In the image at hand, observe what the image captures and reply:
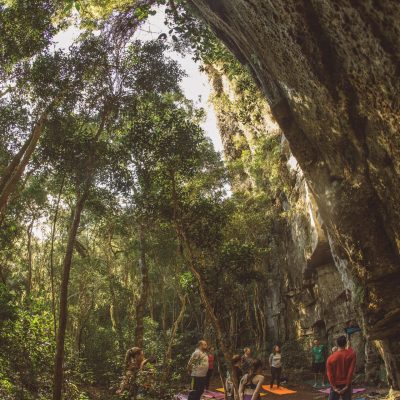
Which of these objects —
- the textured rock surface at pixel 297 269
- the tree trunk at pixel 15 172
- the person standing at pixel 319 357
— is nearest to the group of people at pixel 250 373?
the tree trunk at pixel 15 172

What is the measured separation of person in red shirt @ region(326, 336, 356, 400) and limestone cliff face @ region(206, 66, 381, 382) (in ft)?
25.1

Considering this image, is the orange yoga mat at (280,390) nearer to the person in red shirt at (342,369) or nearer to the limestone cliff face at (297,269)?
the limestone cliff face at (297,269)

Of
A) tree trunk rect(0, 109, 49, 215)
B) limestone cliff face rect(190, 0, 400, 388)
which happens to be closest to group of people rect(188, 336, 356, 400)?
limestone cliff face rect(190, 0, 400, 388)

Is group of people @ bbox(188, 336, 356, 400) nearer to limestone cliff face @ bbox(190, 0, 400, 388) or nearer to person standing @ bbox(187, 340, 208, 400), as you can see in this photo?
person standing @ bbox(187, 340, 208, 400)

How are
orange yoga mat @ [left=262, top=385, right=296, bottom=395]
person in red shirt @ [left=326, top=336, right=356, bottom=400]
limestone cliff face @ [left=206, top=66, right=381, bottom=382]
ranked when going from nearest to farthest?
person in red shirt @ [left=326, top=336, right=356, bottom=400] → orange yoga mat @ [left=262, top=385, right=296, bottom=395] → limestone cliff face @ [left=206, top=66, right=381, bottom=382]

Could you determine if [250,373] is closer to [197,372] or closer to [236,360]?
[197,372]

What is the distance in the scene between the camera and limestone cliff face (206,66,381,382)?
15.6 m

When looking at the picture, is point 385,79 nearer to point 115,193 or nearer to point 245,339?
point 115,193

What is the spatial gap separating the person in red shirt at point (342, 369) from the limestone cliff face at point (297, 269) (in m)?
7.65

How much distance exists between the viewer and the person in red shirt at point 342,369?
19.0 ft

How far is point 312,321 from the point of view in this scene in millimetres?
17906

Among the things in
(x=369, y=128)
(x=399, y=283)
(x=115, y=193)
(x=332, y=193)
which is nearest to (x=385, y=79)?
(x=369, y=128)

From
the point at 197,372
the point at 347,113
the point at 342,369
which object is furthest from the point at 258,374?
the point at 347,113

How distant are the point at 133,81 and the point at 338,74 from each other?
24.4 ft
